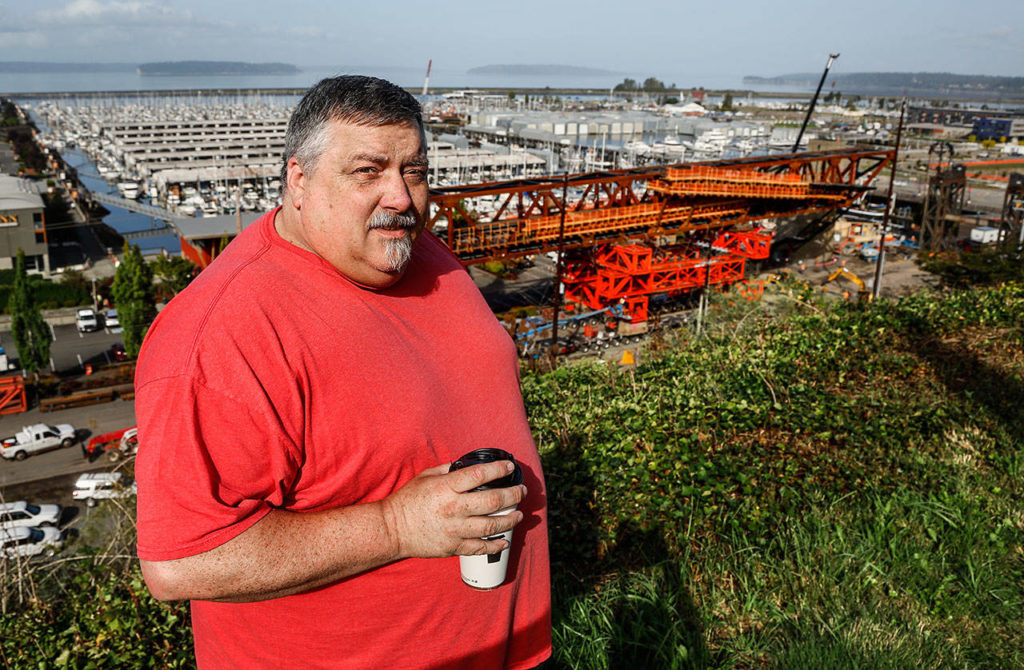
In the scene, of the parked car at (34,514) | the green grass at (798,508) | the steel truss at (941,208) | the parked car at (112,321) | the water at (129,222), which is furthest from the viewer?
the water at (129,222)

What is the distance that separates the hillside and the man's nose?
1525mm

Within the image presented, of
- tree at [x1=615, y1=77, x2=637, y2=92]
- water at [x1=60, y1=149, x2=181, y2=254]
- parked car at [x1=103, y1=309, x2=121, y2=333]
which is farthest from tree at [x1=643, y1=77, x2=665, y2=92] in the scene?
parked car at [x1=103, y1=309, x2=121, y2=333]

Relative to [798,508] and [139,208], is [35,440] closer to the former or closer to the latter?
[798,508]

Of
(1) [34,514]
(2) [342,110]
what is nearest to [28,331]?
(1) [34,514]

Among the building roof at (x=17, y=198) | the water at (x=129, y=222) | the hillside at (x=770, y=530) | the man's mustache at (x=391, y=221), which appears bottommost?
the water at (x=129, y=222)

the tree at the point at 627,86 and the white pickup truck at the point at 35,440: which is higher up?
the tree at the point at 627,86

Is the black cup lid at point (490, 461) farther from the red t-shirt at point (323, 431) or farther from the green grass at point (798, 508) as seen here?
the green grass at point (798, 508)

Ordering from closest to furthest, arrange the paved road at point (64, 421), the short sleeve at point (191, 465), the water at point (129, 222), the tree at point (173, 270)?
the short sleeve at point (191, 465)
the paved road at point (64, 421)
the tree at point (173, 270)
the water at point (129, 222)

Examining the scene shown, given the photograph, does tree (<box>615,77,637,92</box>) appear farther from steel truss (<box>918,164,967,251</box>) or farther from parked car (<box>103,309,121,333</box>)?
parked car (<box>103,309,121,333</box>)

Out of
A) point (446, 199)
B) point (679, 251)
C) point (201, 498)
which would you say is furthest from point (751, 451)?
point (679, 251)

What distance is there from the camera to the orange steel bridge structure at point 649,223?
14.3 meters

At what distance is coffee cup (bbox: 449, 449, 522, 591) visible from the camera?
44.8 inches

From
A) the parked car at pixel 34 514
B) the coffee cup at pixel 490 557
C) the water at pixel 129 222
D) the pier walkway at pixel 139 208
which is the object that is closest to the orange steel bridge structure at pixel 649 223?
the parked car at pixel 34 514

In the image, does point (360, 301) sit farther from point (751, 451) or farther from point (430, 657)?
point (751, 451)
